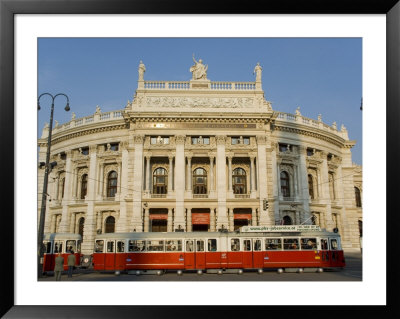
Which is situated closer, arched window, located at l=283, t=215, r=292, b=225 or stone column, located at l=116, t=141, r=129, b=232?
stone column, located at l=116, t=141, r=129, b=232

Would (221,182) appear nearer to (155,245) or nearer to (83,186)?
(155,245)

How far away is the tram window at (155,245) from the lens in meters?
22.2

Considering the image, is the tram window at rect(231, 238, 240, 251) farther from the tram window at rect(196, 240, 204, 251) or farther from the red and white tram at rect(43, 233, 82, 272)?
the red and white tram at rect(43, 233, 82, 272)

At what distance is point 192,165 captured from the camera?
3684 cm

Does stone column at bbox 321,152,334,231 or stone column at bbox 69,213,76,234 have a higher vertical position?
stone column at bbox 321,152,334,231

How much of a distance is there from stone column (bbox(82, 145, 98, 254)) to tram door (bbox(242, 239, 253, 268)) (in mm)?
19136

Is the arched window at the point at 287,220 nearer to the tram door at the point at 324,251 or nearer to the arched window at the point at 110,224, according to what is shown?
the tram door at the point at 324,251

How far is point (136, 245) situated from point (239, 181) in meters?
17.0

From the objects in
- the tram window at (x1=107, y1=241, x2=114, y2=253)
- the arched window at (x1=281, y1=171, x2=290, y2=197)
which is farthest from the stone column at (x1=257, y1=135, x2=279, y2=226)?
the tram window at (x1=107, y1=241, x2=114, y2=253)

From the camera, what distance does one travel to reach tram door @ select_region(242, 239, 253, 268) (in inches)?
873

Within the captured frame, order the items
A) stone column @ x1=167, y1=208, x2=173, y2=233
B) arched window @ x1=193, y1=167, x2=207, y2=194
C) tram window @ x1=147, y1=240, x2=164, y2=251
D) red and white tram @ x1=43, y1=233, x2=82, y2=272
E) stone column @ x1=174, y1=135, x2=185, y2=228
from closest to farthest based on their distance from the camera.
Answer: tram window @ x1=147, y1=240, x2=164, y2=251 < red and white tram @ x1=43, y1=233, x2=82, y2=272 < stone column @ x1=174, y1=135, x2=185, y2=228 < stone column @ x1=167, y1=208, x2=173, y2=233 < arched window @ x1=193, y1=167, x2=207, y2=194

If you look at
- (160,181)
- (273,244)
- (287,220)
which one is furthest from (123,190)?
(273,244)

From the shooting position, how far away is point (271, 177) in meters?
35.7

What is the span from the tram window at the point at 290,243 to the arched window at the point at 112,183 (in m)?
21.2
